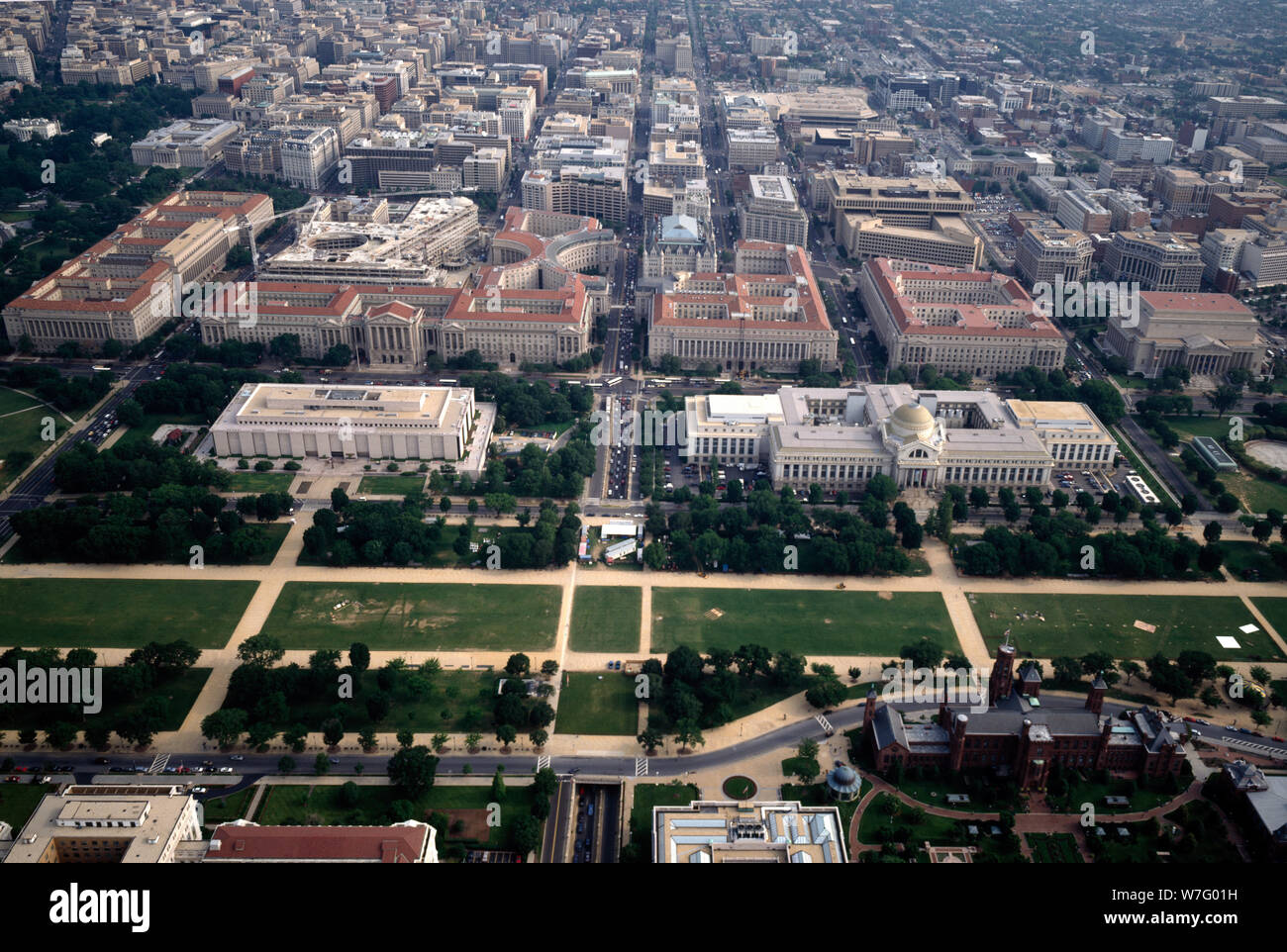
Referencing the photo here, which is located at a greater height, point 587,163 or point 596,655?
point 587,163

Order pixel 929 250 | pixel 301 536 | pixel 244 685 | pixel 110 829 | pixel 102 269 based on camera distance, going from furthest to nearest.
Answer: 1. pixel 929 250
2. pixel 102 269
3. pixel 301 536
4. pixel 244 685
5. pixel 110 829

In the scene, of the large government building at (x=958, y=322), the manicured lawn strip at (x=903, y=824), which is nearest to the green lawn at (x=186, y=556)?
the manicured lawn strip at (x=903, y=824)

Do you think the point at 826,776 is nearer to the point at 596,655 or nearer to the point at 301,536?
the point at 596,655

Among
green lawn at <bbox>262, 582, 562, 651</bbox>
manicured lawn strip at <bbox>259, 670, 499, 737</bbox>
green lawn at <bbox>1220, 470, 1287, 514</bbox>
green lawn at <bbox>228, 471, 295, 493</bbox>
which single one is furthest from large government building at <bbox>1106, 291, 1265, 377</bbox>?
green lawn at <bbox>228, 471, 295, 493</bbox>

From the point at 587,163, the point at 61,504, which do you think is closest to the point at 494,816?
the point at 61,504

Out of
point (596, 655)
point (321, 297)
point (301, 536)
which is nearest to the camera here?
point (596, 655)
